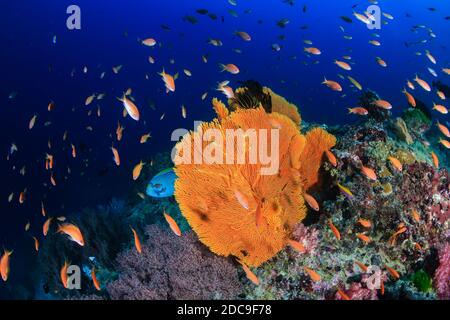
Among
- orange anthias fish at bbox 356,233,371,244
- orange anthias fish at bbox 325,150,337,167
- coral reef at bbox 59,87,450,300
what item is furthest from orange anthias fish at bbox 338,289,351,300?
orange anthias fish at bbox 325,150,337,167

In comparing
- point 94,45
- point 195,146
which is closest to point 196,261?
point 195,146

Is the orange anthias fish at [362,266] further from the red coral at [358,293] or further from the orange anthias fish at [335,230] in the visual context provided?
the orange anthias fish at [335,230]

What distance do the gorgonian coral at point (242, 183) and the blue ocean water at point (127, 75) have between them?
7429 millimetres

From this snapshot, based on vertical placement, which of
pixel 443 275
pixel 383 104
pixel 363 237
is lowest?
pixel 443 275

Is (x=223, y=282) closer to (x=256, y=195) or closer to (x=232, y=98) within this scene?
(x=256, y=195)

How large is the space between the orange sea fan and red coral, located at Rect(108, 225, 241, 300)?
0.81 feet

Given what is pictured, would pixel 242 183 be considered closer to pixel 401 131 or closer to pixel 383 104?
pixel 401 131

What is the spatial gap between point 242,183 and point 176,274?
4.71 ft

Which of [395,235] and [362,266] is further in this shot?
[395,235]

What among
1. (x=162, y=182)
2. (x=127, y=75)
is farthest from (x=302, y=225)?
(x=127, y=75)

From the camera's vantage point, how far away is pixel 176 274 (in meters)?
4.02

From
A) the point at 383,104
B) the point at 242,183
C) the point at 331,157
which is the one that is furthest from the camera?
the point at 383,104

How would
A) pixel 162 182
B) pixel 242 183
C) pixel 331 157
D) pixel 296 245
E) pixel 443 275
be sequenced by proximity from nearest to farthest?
pixel 296 245 < pixel 443 275 < pixel 242 183 < pixel 331 157 < pixel 162 182

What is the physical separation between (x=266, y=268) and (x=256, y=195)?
968 millimetres
